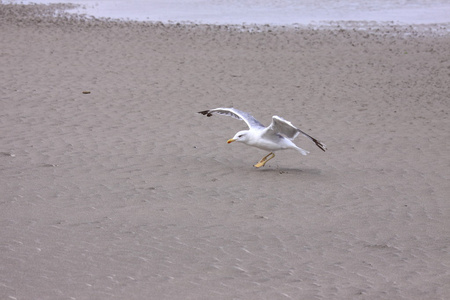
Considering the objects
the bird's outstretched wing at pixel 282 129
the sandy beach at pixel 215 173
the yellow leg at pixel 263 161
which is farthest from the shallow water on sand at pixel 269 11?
the bird's outstretched wing at pixel 282 129

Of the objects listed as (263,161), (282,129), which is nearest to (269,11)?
(263,161)

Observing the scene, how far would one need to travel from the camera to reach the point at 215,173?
30.6 ft

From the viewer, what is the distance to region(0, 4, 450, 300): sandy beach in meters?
5.89

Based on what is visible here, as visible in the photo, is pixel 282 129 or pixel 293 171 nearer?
pixel 282 129

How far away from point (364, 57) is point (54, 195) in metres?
11.8

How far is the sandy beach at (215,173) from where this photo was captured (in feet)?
19.3

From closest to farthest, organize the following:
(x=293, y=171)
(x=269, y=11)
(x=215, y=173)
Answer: (x=215, y=173), (x=293, y=171), (x=269, y=11)

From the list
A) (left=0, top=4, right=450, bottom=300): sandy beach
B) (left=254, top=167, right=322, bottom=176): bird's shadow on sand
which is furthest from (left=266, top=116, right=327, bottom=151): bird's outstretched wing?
(left=0, top=4, right=450, bottom=300): sandy beach

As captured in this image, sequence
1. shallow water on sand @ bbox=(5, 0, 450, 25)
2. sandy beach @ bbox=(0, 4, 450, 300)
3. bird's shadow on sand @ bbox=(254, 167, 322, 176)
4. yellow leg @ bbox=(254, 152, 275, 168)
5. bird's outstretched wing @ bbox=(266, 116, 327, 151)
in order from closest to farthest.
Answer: sandy beach @ bbox=(0, 4, 450, 300) → bird's outstretched wing @ bbox=(266, 116, 327, 151) → bird's shadow on sand @ bbox=(254, 167, 322, 176) → yellow leg @ bbox=(254, 152, 275, 168) → shallow water on sand @ bbox=(5, 0, 450, 25)

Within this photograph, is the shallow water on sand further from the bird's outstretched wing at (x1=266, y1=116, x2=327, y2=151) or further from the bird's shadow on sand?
the bird's outstretched wing at (x1=266, y1=116, x2=327, y2=151)

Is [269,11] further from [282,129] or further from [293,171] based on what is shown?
[282,129]

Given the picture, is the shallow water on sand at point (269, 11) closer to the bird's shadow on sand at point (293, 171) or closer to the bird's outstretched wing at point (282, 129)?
the bird's shadow on sand at point (293, 171)

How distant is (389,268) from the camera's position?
623 centimetres

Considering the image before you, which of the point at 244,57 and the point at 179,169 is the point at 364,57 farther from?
the point at 179,169
